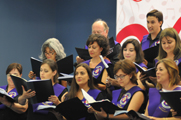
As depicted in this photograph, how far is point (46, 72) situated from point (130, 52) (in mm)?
998

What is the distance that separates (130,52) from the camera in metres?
3.21

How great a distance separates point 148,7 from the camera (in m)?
4.67

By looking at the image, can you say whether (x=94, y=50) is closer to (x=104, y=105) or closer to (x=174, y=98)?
(x=104, y=105)

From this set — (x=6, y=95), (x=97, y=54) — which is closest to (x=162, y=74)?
(x=97, y=54)

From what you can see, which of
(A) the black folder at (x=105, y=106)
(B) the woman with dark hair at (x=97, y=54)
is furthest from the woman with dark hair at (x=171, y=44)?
(A) the black folder at (x=105, y=106)

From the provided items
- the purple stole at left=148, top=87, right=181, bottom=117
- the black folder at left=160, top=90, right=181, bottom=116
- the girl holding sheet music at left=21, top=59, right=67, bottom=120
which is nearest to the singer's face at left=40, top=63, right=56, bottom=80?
the girl holding sheet music at left=21, top=59, right=67, bottom=120

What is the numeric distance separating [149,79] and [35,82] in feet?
3.71

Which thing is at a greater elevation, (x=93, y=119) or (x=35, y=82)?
(x=35, y=82)

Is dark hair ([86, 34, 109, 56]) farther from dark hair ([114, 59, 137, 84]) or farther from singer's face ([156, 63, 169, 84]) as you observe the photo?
singer's face ([156, 63, 169, 84])

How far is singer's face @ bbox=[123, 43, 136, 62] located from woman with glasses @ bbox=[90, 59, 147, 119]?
39 cm

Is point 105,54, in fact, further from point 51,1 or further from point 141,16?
point 51,1

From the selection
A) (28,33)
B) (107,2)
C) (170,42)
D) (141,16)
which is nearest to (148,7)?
(141,16)

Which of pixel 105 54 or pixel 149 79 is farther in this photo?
pixel 105 54

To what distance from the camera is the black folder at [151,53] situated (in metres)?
3.22
